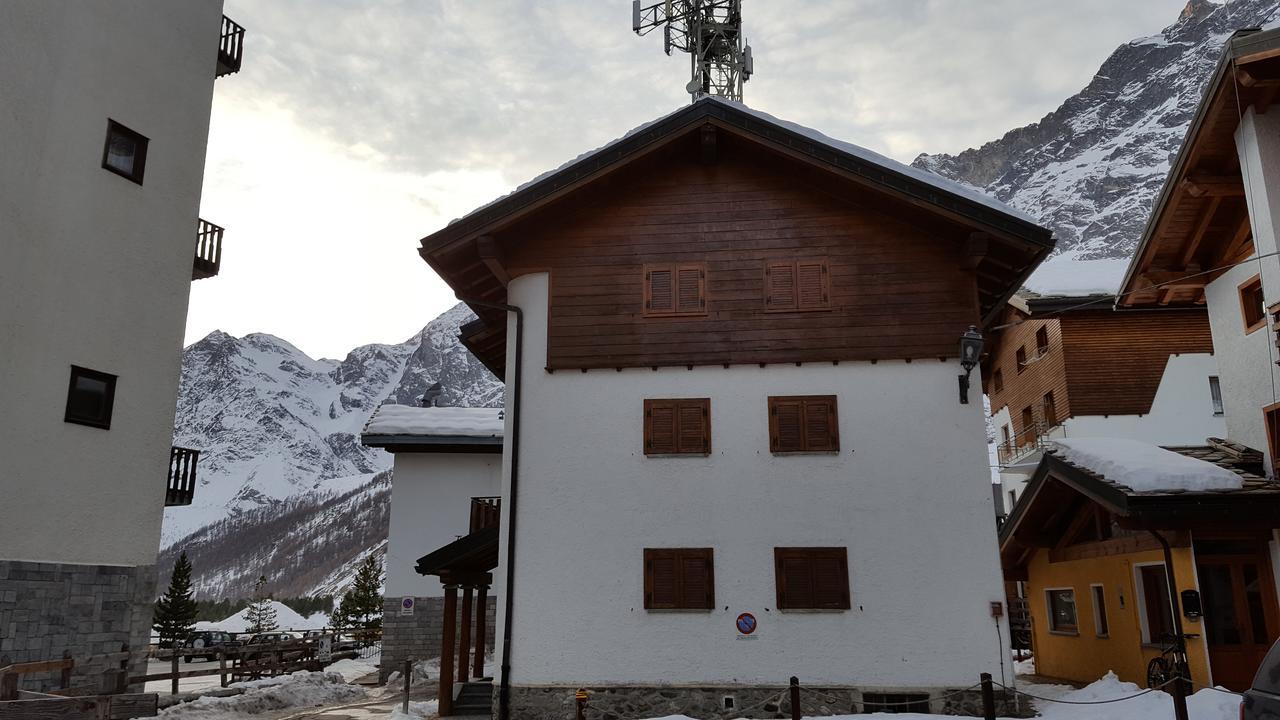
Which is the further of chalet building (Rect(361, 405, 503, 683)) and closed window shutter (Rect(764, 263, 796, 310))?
chalet building (Rect(361, 405, 503, 683))

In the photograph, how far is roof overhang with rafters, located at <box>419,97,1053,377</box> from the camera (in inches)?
604

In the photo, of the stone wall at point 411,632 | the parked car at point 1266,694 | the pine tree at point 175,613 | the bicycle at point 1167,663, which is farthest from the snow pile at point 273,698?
the pine tree at point 175,613

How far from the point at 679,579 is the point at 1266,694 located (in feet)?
30.8

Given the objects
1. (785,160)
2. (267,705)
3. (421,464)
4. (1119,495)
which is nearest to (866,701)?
(1119,495)

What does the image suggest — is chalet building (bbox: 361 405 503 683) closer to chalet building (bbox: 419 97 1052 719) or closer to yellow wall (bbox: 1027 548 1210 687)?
chalet building (bbox: 419 97 1052 719)

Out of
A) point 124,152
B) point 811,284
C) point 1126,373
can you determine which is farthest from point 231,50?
point 1126,373

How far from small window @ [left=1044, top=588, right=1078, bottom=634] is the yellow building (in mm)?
25

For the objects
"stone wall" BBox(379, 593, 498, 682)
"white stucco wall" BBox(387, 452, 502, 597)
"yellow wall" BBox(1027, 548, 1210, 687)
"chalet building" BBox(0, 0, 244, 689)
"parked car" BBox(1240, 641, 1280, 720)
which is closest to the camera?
"parked car" BBox(1240, 641, 1280, 720)

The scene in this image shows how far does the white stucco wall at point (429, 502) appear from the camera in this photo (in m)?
27.8

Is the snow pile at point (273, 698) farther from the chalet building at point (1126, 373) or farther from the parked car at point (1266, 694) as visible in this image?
the chalet building at point (1126, 373)

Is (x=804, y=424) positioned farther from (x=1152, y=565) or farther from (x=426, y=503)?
(x=426, y=503)

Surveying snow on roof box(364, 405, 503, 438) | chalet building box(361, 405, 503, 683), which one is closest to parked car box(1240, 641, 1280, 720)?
chalet building box(361, 405, 503, 683)

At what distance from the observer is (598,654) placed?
1494 centimetres

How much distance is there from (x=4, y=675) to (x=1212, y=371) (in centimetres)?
3195
